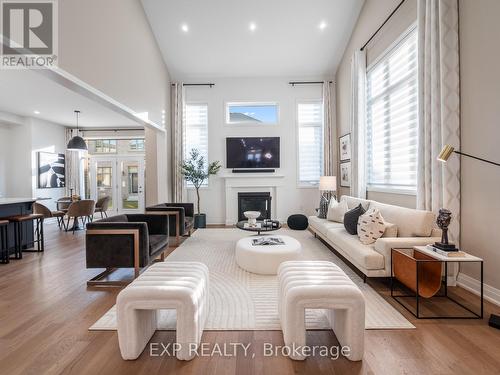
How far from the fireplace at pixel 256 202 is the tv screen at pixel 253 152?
758 mm

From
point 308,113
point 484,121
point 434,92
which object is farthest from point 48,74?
point 308,113

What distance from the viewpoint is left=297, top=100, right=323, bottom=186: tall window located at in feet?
22.6

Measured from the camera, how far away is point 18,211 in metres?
4.45

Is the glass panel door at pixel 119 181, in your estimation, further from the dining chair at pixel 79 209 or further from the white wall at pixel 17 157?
the dining chair at pixel 79 209

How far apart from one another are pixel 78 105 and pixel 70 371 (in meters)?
6.47

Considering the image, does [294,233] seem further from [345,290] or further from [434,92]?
[345,290]

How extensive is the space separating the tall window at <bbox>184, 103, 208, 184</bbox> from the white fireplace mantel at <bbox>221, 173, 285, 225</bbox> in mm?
725

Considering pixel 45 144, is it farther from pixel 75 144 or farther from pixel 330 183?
pixel 330 183

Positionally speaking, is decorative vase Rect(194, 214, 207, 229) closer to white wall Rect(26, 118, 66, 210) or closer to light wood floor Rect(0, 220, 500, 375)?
light wood floor Rect(0, 220, 500, 375)

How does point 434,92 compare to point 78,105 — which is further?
point 78,105

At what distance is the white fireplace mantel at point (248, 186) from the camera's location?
6801 mm

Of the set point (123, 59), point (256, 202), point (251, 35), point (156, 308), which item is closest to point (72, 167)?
point (123, 59)

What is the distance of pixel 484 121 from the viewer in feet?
8.57

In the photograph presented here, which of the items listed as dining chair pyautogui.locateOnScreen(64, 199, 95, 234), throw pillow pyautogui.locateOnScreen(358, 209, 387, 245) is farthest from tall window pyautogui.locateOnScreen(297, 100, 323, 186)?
dining chair pyautogui.locateOnScreen(64, 199, 95, 234)
